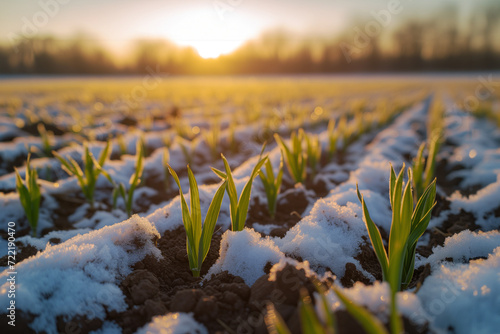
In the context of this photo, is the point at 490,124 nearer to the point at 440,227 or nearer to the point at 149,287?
the point at 440,227

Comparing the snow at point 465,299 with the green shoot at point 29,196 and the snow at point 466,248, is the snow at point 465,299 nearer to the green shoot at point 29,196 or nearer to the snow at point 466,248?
the snow at point 466,248

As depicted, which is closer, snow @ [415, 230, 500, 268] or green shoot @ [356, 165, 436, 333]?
green shoot @ [356, 165, 436, 333]

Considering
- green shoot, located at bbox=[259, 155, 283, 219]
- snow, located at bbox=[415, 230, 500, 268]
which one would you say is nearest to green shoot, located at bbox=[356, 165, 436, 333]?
snow, located at bbox=[415, 230, 500, 268]

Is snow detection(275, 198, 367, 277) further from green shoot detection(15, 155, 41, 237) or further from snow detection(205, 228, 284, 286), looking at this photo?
green shoot detection(15, 155, 41, 237)

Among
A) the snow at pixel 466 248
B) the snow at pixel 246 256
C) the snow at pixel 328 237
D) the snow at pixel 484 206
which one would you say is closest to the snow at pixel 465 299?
the snow at pixel 466 248

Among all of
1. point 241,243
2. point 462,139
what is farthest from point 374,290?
point 462,139

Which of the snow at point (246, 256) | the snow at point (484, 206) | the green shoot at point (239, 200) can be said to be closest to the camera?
the snow at point (246, 256)

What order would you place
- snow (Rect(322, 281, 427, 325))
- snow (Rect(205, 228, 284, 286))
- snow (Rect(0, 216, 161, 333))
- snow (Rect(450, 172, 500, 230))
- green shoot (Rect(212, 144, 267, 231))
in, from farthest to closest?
snow (Rect(450, 172, 500, 230)) < green shoot (Rect(212, 144, 267, 231)) < snow (Rect(205, 228, 284, 286)) < snow (Rect(0, 216, 161, 333)) < snow (Rect(322, 281, 427, 325))

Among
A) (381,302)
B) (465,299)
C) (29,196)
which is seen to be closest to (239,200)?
(381,302)
